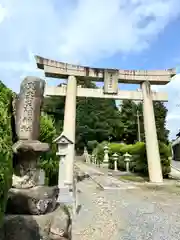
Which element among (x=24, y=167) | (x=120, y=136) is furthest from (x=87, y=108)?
(x=24, y=167)

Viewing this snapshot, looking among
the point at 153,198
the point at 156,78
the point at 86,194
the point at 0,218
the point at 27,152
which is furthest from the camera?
the point at 156,78

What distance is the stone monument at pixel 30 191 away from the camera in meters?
2.98

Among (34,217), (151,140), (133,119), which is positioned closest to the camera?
(34,217)

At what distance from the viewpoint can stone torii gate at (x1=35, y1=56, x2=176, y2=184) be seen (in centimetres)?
1302

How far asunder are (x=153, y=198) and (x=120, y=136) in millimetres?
28334

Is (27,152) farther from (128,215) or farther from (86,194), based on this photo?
(86,194)

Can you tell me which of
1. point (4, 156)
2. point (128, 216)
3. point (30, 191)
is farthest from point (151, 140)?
point (4, 156)

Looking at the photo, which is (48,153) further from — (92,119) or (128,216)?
(92,119)

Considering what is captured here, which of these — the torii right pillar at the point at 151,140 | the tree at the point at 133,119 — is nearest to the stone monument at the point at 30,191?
the torii right pillar at the point at 151,140

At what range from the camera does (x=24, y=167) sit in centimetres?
353

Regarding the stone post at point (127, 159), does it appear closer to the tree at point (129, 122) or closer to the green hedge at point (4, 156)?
the green hedge at point (4, 156)

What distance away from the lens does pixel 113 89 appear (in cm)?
1378

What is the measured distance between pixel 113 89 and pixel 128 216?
8.25 metres

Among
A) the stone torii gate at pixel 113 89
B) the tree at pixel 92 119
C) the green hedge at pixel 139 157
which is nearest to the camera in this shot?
the stone torii gate at pixel 113 89
